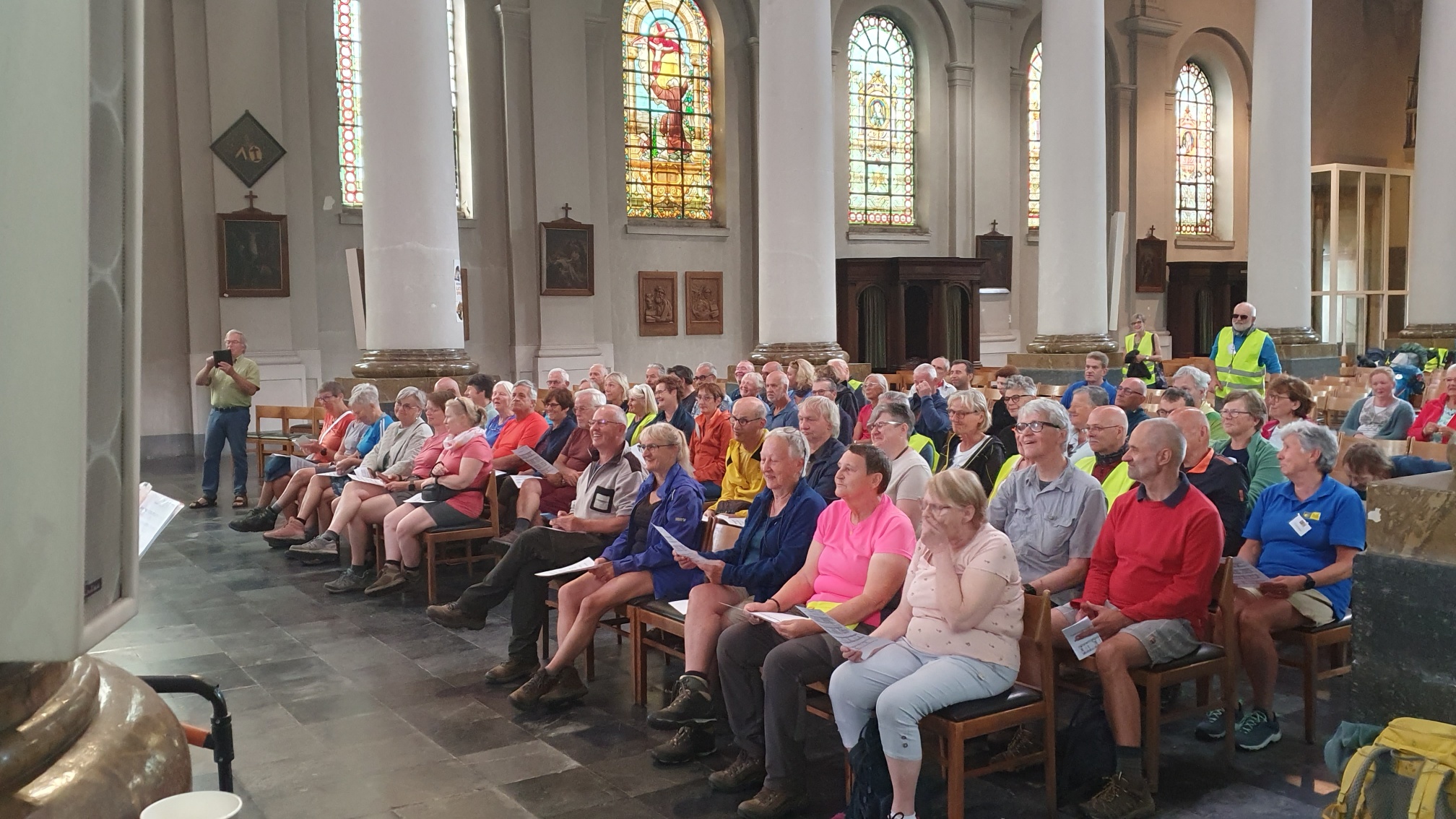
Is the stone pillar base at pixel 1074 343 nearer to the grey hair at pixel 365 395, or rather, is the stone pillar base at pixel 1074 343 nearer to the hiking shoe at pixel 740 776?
the grey hair at pixel 365 395

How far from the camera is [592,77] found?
17.2 m

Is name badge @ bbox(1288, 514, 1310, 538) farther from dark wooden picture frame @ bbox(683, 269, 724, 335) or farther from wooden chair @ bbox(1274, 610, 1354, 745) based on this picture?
dark wooden picture frame @ bbox(683, 269, 724, 335)

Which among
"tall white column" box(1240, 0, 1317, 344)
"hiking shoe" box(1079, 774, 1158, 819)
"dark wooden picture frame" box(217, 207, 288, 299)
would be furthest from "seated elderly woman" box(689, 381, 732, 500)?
"tall white column" box(1240, 0, 1317, 344)

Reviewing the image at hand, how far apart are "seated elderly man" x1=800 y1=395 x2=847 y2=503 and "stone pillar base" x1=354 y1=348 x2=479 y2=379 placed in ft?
17.5

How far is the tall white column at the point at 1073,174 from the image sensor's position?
13.4 meters

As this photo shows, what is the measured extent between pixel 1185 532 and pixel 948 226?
16964 millimetres

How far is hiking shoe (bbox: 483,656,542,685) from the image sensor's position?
5449 mm

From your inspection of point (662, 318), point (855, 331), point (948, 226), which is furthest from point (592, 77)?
point (948, 226)

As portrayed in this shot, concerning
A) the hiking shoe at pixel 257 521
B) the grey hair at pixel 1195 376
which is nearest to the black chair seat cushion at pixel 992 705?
the grey hair at pixel 1195 376

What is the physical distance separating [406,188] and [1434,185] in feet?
45.7

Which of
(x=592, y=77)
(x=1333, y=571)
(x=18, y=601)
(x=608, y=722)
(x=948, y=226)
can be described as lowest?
(x=608, y=722)

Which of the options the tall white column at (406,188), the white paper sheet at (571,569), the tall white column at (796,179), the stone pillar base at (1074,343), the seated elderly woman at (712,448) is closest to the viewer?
the white paper sheet at (571,569)

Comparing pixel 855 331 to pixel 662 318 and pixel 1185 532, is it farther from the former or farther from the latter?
pixel 1185 532

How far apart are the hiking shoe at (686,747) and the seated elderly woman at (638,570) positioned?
0.78 m
